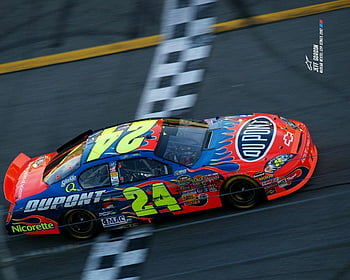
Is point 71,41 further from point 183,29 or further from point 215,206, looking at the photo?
point 215,206

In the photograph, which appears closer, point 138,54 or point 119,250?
point 119,250

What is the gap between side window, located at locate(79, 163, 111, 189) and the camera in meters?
8.10

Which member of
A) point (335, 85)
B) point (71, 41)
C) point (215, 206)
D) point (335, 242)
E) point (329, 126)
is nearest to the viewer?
point (335, 242)

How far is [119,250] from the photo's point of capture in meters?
8.04

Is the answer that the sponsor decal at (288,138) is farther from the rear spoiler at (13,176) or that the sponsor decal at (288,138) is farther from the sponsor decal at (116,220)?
the rear spoiler at (13,176)

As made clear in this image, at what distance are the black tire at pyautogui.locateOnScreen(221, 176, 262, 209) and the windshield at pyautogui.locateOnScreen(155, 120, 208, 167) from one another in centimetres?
59

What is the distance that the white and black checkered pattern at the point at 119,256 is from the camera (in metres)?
7.66

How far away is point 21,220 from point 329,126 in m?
5.16

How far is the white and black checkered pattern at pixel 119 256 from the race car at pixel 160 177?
0.19 meters

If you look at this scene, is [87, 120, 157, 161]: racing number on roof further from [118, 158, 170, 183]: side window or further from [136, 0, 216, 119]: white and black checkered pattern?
[136, 0, 216, 119]: white and black checkered pattern

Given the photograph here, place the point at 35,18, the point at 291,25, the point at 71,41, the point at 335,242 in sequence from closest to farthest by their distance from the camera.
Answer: the point at 335,242
the point at 291,25
the point at 71,41
the point at 35,18

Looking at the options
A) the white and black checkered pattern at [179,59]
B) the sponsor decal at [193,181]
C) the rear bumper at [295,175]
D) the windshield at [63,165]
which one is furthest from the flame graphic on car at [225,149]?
the white and black checkered pattern at [179,59]

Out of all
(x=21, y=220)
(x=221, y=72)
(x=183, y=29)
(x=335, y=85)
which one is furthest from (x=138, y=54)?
(x=21, y=220)

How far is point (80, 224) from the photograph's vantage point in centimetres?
832
